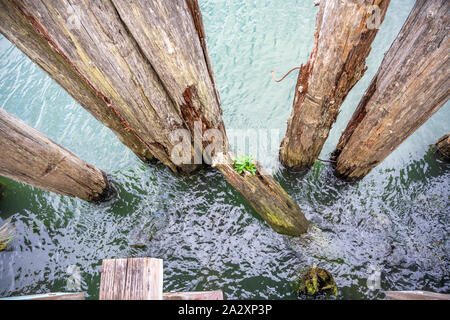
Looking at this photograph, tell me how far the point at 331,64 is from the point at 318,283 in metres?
2.75

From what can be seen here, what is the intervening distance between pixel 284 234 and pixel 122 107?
294cm

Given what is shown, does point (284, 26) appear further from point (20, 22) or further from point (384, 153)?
point (20, 22)

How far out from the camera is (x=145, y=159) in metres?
4.76

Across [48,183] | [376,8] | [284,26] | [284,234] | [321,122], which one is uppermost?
[284,26]

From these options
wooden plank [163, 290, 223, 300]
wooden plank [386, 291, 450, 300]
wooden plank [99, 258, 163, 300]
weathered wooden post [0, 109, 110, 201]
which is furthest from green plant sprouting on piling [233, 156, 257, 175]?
weathered wooden post [0, 109, 110, 201]

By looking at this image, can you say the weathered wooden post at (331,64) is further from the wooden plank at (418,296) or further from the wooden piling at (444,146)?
the wooden piling at (444,146)

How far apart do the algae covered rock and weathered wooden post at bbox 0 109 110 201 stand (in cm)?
350

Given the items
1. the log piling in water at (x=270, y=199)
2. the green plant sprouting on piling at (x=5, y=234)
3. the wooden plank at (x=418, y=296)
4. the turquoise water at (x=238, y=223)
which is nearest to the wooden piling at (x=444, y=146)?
the turquoise water at (x=238, y=223)

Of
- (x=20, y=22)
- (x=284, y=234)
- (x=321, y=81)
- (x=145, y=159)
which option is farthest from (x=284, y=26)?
(x=20, y=22)

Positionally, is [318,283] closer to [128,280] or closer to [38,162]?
[128,280]

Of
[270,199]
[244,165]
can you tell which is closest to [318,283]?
[270,199]

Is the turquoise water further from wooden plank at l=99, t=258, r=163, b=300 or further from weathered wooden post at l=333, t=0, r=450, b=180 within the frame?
wooden plank at l=99, t=258, r=163, b=300

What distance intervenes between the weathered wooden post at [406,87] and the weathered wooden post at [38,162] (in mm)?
3949

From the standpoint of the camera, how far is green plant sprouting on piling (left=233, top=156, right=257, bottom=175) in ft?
9.12
